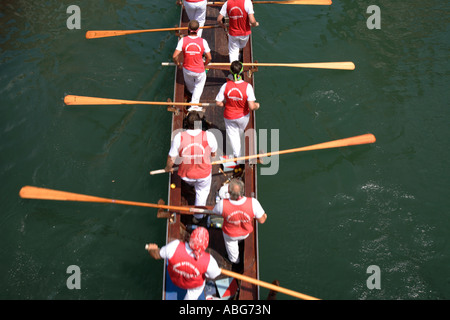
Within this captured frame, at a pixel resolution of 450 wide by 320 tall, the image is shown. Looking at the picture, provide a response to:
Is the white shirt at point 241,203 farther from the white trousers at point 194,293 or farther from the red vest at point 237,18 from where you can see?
the red vest at point 237,18

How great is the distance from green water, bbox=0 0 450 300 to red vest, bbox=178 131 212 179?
2.00 m

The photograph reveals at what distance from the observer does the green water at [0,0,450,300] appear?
7.68 meters

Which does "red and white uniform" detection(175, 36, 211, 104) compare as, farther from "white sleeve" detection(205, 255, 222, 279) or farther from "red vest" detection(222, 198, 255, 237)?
"white sleeve" detection(205, 255, 222, 279)

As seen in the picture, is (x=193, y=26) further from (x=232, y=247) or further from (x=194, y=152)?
(x=232, y=247)

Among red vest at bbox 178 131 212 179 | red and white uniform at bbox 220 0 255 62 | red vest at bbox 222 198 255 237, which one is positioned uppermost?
red and white uniform at bbox 220 0 255 62

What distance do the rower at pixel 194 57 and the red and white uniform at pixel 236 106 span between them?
1.24 m

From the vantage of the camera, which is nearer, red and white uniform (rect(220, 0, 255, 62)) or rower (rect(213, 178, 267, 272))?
rower (rect(213, 178, 267, 272))

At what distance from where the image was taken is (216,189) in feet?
26.2

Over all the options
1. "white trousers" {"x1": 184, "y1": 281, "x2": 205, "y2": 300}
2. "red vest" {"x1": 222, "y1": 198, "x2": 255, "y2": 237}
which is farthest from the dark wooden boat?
"red vest" {"x1": 222, "y1": 198, "x2": 255, "y2": 237}

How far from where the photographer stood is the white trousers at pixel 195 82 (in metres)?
8.54

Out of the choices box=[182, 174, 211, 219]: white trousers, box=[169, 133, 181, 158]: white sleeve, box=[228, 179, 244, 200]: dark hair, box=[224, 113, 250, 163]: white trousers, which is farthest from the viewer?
box=[224, 113, 250, 163]: white trousers

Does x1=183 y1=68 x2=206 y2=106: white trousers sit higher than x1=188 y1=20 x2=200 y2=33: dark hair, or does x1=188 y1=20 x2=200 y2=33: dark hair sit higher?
x1=188 y1=20 x2=200 y2=33: dark hair

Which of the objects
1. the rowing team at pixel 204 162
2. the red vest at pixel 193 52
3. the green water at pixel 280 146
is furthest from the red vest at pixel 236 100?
the green water at pixel 280 146

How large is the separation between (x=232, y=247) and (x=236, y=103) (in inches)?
118
